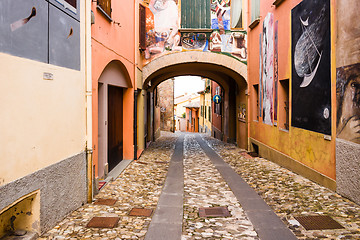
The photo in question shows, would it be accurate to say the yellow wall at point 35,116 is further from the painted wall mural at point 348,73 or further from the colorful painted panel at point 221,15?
the colorful painted panel at point 221,15

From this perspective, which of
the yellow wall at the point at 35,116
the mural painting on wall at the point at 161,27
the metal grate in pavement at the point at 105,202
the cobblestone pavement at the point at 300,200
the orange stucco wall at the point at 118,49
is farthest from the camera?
the mural painting on wall at the point at 161,27

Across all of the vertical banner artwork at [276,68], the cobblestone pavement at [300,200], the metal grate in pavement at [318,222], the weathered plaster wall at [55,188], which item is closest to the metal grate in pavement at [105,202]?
the weathered plaster wall at [55,188]

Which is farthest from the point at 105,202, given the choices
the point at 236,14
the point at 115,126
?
the point at 236,14

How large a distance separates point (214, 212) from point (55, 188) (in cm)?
225

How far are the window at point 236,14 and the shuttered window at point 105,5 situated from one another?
590 centimetres

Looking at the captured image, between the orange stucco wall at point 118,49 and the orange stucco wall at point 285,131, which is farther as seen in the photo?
the orange stucco wall at point 118,49

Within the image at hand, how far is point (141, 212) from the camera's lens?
4484 mm

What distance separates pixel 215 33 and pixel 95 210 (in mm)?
8469

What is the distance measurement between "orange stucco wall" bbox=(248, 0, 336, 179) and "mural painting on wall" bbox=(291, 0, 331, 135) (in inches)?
7.7

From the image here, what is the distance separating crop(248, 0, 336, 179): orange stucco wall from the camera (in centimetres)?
549

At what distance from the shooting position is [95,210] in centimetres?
455

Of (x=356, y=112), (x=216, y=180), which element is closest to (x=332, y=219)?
(x=356, y=112)

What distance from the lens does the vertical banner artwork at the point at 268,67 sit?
28.8 feet

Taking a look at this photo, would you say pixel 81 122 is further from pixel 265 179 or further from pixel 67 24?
pixel 265 179
